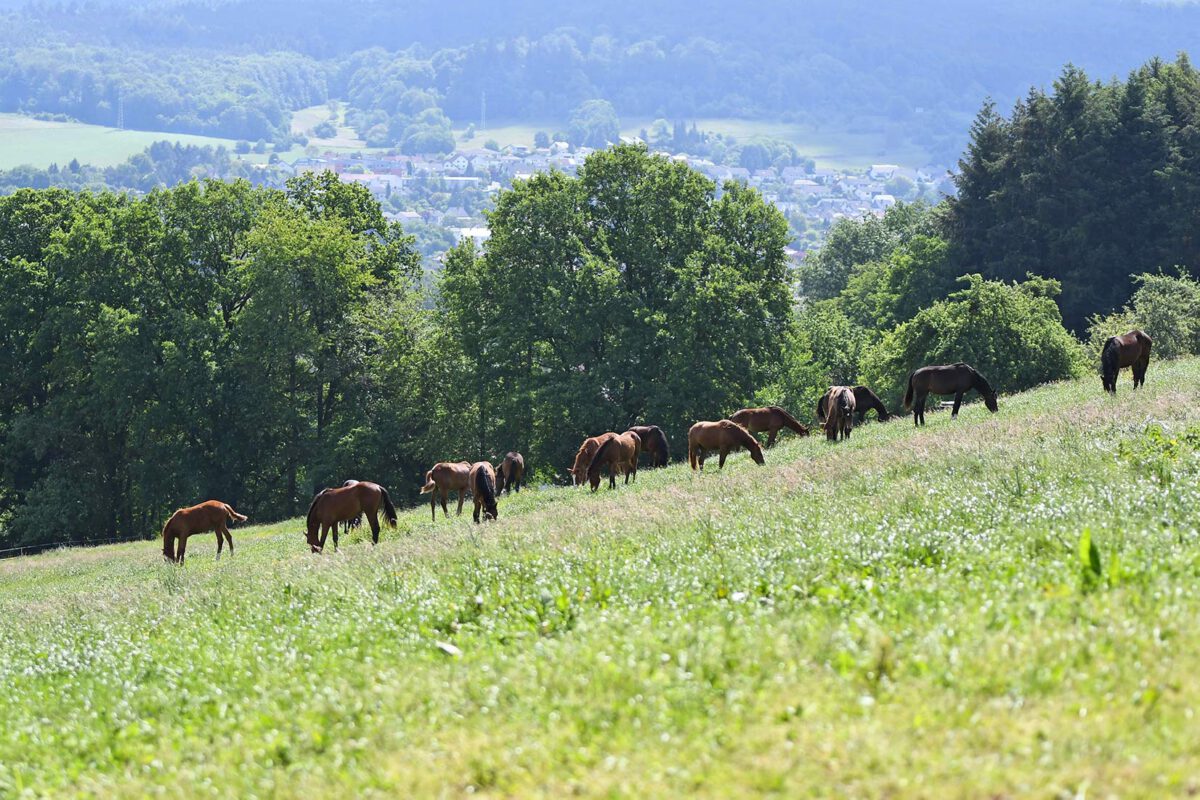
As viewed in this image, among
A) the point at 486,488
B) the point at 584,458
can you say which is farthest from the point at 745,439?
the point at 486,488

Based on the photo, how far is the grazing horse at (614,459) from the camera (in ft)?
91.5

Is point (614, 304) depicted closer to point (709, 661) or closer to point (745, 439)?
point (745, 439)

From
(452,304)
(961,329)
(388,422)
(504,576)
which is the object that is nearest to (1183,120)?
→ (961,329)

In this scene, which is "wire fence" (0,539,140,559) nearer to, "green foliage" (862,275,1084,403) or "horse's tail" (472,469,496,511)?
"horse's tail" (472,469,496,511)

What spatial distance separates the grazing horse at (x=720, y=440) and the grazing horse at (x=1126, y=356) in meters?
8.03

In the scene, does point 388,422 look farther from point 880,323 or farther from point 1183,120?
point 1183,120

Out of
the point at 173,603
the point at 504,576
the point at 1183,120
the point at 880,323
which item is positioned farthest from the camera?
the point at 880,323

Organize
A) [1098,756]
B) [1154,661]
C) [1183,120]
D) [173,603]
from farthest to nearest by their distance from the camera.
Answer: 1. [1183,120]
2. [173,603]
3. [1154,661]
4. [1098,756]

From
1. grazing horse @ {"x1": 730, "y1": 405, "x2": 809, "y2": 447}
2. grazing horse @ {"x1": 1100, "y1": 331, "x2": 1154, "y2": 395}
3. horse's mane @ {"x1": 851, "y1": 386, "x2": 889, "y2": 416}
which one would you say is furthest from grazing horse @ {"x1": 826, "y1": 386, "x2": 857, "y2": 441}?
grazing horse @ {"x1": 1100, "y1": 331, "x2": 1154, "y2": 395}

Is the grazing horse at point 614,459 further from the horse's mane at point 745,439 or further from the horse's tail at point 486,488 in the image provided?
the horse's tail at point 486,488

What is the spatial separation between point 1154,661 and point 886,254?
9628 cm

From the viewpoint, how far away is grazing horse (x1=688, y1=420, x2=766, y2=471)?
29577mm

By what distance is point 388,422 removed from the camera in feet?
189

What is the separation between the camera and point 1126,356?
27.1 metres
